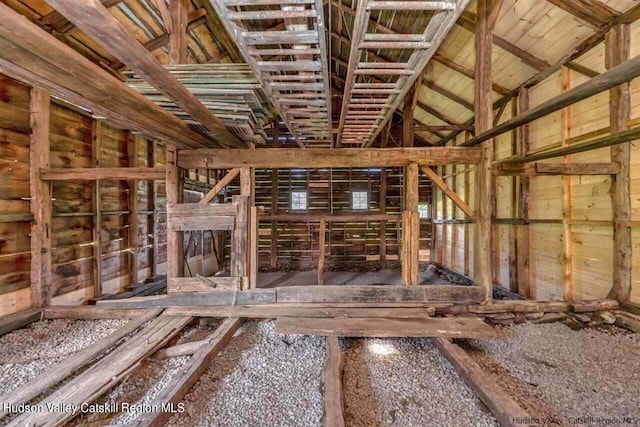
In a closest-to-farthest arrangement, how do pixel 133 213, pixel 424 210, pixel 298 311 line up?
pixel 298 311 < pixel 133 213 < pixel 424 210

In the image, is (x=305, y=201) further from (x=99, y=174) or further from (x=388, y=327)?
(x=388, y=327)

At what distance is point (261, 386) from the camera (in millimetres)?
1958

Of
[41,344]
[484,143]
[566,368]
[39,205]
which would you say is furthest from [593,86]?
[39,205]

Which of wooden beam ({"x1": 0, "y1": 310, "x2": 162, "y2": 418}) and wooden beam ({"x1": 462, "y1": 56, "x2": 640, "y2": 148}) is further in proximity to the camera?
wooden beam ({"x1": 0, "y1": 310, "x2": 162, "y2": 418})

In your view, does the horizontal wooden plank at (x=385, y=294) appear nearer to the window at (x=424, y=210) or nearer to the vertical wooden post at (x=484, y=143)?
the vertical wooden post at (x=484, y=143)

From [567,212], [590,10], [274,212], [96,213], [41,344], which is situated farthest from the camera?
[274,212]

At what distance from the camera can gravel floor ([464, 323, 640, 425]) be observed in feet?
5.72

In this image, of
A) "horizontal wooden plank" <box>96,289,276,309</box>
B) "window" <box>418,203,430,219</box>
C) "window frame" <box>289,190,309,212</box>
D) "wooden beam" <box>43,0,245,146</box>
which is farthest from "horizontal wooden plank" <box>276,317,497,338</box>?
"window" <box>418,203,430,219</box>

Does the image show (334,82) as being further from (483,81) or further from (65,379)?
(65,379)

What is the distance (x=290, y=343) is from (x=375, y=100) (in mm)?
2920

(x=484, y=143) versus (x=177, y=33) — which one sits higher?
(x=177, y=33)

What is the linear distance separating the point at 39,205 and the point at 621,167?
715 centimetres

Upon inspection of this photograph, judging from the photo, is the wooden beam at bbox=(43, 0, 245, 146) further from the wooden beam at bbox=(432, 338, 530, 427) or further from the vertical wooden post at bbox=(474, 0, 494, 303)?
the vertical wooden post at bbox=(474, 0, 494, 303)

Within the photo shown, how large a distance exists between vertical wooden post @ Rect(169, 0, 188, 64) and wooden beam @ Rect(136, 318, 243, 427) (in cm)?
335
